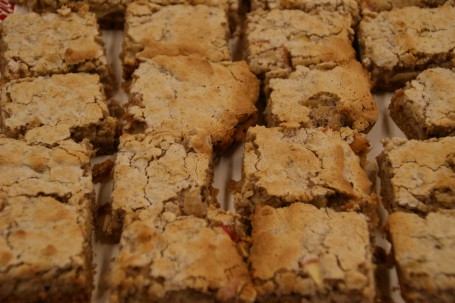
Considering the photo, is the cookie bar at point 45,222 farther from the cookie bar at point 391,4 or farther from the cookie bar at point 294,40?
the cookie bar at point 391,4

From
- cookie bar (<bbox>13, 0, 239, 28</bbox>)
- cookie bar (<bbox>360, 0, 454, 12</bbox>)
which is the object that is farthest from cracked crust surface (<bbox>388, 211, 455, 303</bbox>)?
cookie bar (<bbox>13, 0, 239, 28</bbox>)

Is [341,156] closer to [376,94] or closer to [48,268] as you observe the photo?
[376,94]

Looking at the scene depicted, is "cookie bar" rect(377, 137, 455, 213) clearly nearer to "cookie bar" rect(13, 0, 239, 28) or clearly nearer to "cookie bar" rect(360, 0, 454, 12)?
"cookie bar" rect(360, 0, 454, 12)

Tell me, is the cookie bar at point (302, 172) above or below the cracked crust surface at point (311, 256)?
above

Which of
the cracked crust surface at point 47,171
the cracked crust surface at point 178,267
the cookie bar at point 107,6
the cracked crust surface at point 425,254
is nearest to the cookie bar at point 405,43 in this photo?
the cookie bar at point 107,6

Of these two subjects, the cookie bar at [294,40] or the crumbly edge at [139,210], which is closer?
the crumbly edge at [139,210]

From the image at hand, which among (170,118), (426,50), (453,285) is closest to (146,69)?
(170,118)

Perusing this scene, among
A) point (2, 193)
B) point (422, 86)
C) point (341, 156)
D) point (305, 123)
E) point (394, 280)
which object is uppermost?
point (422, 86)
